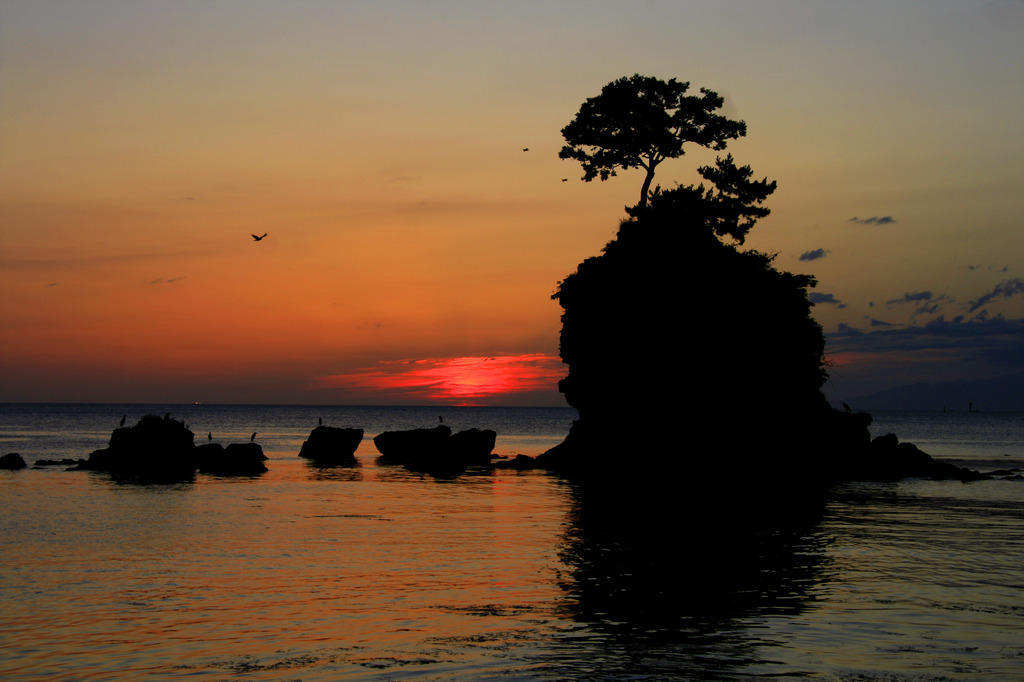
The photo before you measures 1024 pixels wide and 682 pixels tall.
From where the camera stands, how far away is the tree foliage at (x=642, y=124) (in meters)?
48.8

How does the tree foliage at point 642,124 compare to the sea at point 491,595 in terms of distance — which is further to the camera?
the tree foliage at point 642,124

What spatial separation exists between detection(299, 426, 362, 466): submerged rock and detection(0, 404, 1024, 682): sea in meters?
33.1

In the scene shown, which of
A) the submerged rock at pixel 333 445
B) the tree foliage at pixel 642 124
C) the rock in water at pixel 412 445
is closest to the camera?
the tree foliage at pixel 642 124

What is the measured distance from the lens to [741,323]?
49.1 meters

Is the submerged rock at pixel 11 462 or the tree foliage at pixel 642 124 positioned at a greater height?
the tree foliage at pixel 642 124

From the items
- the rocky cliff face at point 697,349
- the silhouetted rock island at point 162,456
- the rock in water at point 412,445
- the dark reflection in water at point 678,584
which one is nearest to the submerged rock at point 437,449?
the rock in water at point 412,445

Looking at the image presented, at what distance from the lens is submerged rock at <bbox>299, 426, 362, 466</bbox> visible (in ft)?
226

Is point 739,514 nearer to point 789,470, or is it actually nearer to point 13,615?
point 789,470

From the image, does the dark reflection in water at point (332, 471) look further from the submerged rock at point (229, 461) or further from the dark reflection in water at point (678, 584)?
the dark reflection in water at point (678, 584)

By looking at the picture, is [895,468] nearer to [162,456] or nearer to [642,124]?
[642,124]

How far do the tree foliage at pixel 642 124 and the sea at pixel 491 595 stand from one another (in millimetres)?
23260

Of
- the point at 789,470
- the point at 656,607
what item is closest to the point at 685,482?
the point at 789,470

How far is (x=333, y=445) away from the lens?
69312mm

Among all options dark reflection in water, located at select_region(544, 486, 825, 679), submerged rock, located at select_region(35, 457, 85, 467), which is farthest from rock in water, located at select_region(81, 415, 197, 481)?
dark reflection in water, located at select_region(544, 486, 825, 679)
